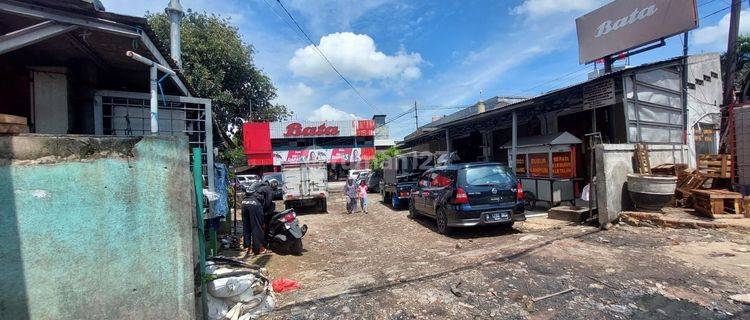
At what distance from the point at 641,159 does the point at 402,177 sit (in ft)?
26.9

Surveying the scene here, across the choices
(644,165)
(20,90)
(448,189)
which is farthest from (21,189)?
(644,165)

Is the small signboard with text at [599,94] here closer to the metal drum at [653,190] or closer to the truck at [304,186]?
the metal drum at [653,190]

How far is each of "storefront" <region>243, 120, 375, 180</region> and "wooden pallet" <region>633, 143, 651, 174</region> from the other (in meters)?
32.8

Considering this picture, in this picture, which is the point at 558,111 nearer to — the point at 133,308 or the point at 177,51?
the point at 177,51

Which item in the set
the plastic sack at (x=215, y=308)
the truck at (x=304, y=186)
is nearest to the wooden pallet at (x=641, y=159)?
the plastic sack at (x=215, y=308)

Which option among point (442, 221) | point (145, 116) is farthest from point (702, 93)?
point (145, 116)

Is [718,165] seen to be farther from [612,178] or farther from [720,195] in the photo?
[612,178]

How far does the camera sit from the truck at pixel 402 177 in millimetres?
14516

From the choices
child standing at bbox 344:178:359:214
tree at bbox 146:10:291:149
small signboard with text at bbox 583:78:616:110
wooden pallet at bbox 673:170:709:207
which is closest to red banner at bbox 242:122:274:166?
tree at bbox 146:10:291:149

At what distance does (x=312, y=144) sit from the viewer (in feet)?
134

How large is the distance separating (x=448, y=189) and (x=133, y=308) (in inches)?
255

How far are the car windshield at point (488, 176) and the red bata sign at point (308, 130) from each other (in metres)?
32.7

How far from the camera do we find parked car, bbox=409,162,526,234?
314 inches

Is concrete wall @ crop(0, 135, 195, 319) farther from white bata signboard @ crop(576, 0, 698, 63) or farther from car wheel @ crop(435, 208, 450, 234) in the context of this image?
white bata signboard @ crop(576, 0, 698, 63)
